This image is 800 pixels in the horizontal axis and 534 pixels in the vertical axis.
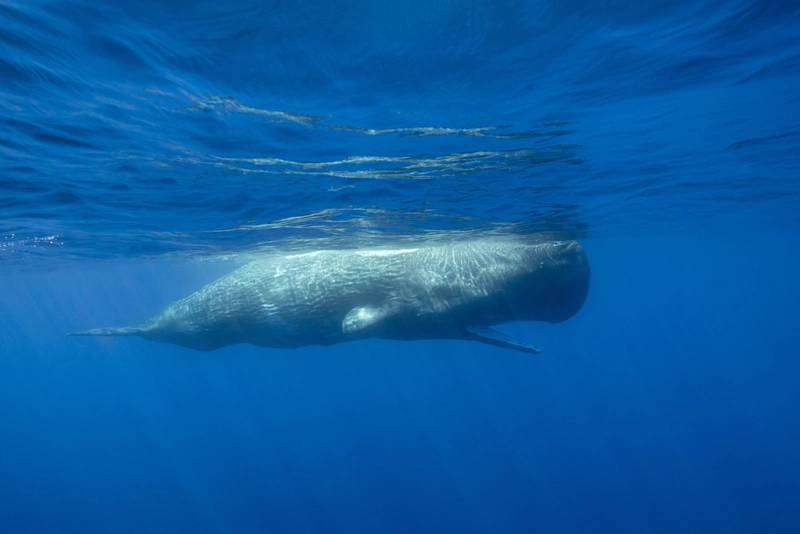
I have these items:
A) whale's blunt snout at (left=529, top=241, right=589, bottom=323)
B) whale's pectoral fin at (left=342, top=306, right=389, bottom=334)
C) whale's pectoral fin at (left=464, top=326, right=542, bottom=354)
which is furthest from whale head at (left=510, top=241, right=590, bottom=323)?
whale's pectoral fin at (left=342, top=306, right=389, bottom=334)

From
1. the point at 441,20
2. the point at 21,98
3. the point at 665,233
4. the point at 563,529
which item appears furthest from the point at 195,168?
the point at 665,233

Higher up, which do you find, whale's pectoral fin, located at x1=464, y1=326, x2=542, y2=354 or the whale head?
the whale head

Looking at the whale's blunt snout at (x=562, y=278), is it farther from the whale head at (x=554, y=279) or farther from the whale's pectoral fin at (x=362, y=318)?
the whale's pectoral fin at (x=362, y=318)

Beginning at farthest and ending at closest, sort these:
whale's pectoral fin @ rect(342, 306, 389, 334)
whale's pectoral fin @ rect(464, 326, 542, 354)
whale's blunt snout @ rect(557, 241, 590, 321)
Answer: whale's pectoral fin @ rect(342, 306, 389, 334)
whale's blunt snout @ rect(557, 241, 590, 321)
whale's pectoral fin @ rect(464, 326, 542, 354)

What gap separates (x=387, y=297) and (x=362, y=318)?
0.87 m

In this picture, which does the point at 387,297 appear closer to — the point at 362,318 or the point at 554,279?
the point at 362,318

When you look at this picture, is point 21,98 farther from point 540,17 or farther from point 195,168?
point 540,17

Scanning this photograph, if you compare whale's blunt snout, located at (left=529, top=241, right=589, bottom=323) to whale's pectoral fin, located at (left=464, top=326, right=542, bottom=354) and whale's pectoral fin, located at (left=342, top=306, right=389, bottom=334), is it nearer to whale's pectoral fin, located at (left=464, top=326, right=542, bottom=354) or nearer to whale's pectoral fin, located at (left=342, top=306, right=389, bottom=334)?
whale's pectoral fin, located at (left=464, top=326, right=542, bottom=354)

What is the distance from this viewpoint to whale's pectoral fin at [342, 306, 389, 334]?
10.0 m

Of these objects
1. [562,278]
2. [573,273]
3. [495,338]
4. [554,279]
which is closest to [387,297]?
[495,338]

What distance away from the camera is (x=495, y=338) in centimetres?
917

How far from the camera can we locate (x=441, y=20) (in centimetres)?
619

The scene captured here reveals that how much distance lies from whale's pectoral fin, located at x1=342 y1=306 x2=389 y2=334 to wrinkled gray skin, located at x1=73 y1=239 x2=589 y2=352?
Answer: 0.02m

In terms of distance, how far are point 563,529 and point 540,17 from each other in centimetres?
2173
